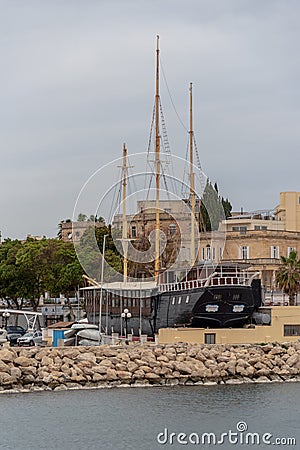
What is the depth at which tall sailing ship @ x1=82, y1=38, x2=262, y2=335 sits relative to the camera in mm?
58344

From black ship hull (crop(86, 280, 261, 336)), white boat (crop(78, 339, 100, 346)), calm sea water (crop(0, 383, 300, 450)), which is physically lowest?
calm sea water (crop(0, 383, 300, 450))

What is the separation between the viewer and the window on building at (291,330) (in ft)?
189

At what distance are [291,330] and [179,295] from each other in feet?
21.3

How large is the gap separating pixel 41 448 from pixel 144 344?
A: 60.1 feet

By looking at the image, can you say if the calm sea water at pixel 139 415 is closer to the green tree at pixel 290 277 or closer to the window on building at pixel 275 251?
the green tree at pixel 290 277

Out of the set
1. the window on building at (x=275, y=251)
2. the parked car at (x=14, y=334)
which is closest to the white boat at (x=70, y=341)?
the parked car at (x=14, y=334)

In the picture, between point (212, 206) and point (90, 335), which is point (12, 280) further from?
point (90, 335)

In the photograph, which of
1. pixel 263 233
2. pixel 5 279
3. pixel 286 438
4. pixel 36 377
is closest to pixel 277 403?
pixel 286 438

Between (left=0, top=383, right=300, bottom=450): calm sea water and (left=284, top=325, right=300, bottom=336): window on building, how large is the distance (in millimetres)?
10940

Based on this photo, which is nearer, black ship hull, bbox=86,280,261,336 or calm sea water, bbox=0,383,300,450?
calm sea water, bbox=0,383,300,450

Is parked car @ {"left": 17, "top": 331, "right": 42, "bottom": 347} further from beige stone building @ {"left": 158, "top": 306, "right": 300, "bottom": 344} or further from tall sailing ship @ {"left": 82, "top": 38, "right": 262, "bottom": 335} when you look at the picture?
beige stone building @ {"left": 158, "top": 306, "right": 300, "bottom": 344}

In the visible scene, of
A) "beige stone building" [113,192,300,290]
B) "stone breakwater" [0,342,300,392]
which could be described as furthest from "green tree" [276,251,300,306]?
"stone breakwater" [0,342,300,392]

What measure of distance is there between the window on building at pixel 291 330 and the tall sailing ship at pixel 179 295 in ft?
8.70

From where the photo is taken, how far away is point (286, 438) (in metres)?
34.8
